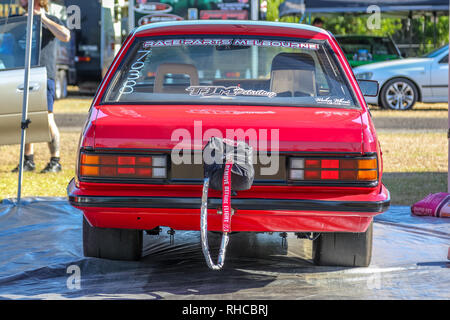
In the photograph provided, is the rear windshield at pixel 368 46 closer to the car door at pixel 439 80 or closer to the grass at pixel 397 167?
the car door at pixel 439 80

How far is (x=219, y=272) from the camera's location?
4.76 metres

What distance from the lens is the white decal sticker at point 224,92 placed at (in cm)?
477

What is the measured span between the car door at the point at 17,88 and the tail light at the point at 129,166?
12.2 ft

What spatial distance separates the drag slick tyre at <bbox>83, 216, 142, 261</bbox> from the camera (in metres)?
4.75

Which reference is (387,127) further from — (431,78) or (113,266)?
(113,266)

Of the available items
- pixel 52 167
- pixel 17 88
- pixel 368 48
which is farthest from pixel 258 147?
pixel 368 48

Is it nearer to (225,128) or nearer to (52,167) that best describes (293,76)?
(225,128)

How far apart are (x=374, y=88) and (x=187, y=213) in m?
1.86

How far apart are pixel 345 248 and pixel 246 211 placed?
86cm

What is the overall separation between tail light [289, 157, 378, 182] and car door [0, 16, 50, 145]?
13.6ft

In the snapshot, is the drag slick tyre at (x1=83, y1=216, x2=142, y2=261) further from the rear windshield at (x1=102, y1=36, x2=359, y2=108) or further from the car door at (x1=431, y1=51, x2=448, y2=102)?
the car door at (x1=431, y1=51, x2=448, y2=102)

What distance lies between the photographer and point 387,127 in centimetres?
1370

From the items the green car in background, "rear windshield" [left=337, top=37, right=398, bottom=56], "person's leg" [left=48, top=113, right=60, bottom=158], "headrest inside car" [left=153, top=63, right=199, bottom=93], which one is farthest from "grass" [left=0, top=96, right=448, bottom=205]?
"rear windshield" [left=337, top=37, right=398, bottom=56]
